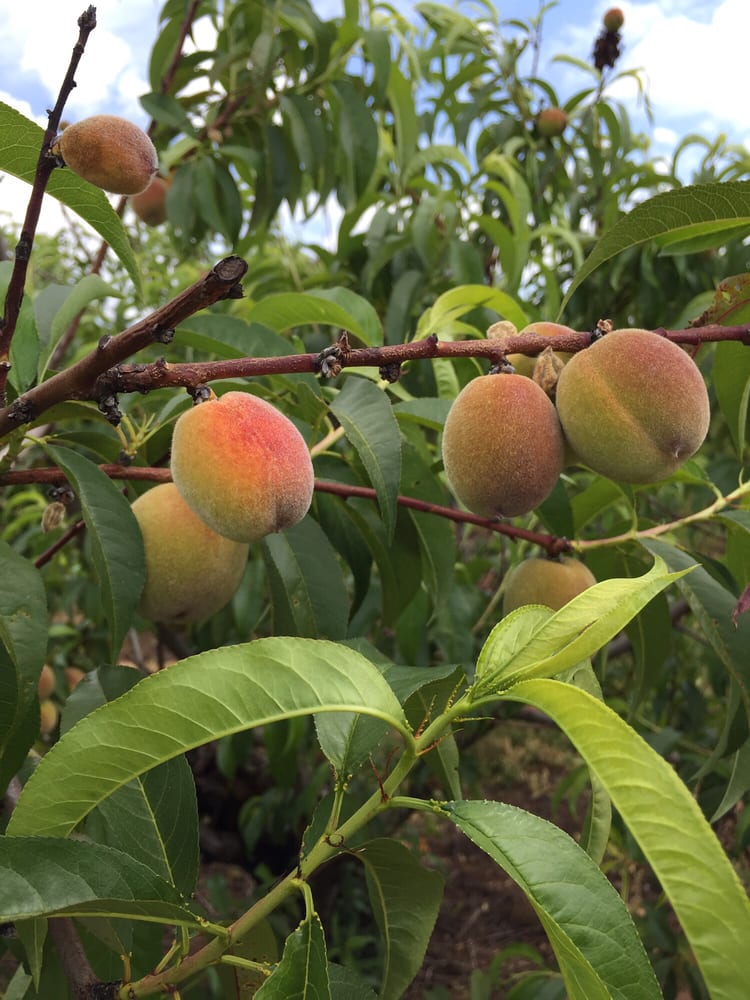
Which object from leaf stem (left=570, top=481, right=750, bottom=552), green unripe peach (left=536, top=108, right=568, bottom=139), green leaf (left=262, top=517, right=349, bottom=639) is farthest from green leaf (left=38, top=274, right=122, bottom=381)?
green unripe peach (left=536, top=108, right=568, bottom=139)

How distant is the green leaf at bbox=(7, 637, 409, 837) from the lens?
582 mm

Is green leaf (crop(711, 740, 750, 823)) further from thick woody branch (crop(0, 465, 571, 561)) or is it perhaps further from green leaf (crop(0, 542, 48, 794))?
green leaf (crop(0, 542, 48, 794))

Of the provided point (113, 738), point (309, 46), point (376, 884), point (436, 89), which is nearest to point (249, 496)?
point (113, 738)

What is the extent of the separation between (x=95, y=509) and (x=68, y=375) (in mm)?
183

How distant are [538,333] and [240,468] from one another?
422mm

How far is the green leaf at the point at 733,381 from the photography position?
3.56 ft

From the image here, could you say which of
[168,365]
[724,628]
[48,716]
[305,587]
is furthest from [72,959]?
[48,716]

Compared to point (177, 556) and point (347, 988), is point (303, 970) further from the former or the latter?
point (177, 556)

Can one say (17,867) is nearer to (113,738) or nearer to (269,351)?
(113,738)

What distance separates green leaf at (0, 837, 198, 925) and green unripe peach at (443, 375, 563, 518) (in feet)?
1.67

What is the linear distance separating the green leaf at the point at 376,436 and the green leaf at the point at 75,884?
411mm

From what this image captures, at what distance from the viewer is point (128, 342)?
736mm

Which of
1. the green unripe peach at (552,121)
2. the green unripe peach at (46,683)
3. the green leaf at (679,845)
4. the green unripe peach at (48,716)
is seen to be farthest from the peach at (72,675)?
the green unripe peach at (552,121)

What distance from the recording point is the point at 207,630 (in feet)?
7.02
